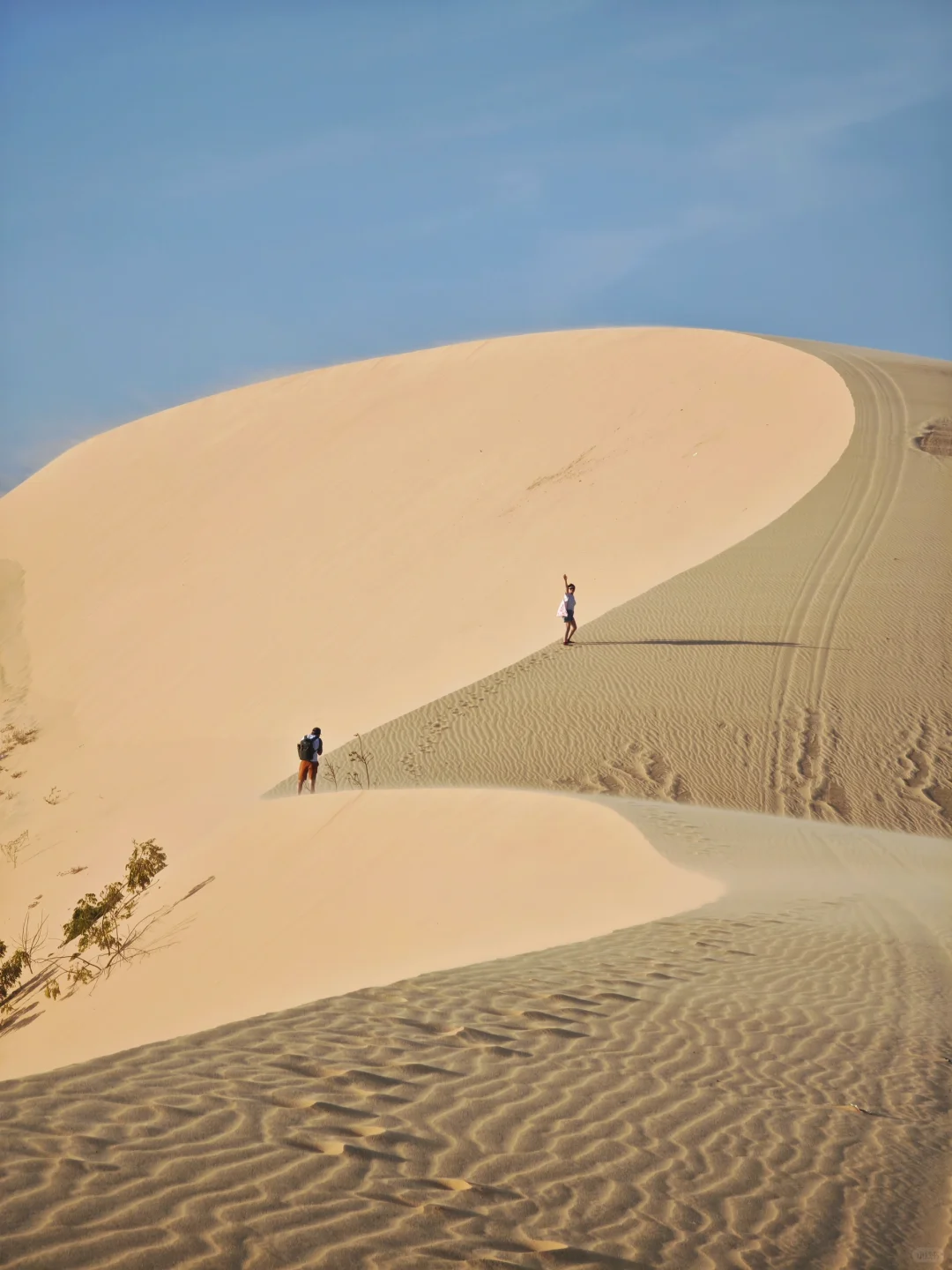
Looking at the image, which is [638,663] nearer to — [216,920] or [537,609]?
[537,609]

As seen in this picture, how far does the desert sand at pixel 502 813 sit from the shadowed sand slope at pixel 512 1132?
0.8 inches

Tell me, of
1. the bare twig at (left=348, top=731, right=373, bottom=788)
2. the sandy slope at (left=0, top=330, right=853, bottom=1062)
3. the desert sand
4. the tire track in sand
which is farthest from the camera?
the sandy slope at (left=0, top=330, right=853, bottom=1062)

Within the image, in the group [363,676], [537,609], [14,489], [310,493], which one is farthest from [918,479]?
[14,489]

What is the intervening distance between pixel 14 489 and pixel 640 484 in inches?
969

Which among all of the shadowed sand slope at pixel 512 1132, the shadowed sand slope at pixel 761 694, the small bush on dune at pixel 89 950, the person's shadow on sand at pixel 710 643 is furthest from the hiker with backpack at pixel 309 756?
the shadowed sand slope at pixel 512 1132

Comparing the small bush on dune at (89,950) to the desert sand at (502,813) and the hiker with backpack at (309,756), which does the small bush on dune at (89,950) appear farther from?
the hiker with backpack at (309,756)

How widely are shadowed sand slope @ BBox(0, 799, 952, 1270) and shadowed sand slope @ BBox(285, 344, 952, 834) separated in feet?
25.8

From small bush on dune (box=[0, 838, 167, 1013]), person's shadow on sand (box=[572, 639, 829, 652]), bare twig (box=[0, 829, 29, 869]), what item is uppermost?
person's shadow on sand (box=[572, 639, 829, 652])

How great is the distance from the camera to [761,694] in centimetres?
1608

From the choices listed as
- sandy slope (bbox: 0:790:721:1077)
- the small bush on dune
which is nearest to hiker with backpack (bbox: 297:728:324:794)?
sandy slope (bbox: 0:790:721:1077)

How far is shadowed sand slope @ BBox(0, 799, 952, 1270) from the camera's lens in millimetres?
3102

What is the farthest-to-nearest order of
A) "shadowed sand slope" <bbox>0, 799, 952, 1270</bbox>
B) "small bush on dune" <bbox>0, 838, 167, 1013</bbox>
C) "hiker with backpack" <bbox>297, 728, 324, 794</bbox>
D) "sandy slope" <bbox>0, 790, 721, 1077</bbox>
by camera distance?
"hiker with backpack" <bbox>297, 728, 324, 794</bbox> < "small bush on dune" <bbox>0, 838, 167, 1013</bbox> < "sandy slope" <bbox>0, 790, 721, 1077</bbox> < "shadowed sand slope" <bbox>0, 799, 952, 1270</bbox>

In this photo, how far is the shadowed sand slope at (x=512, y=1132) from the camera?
3102mm

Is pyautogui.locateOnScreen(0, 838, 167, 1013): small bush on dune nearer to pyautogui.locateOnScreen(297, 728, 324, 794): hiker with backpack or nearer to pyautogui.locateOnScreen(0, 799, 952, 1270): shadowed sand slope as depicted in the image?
pyautogui.locateOnScreen(297, 728, 324, 794): hiker with backpack
